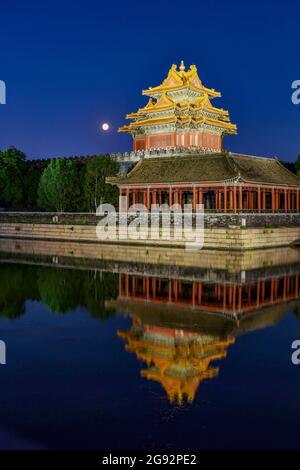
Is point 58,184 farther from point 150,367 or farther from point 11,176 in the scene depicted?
point 150,367

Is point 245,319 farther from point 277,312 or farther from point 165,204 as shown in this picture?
point 165,204

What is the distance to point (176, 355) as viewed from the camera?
44.2ft

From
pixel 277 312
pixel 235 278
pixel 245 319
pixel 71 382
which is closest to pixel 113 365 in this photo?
pixel 71 382

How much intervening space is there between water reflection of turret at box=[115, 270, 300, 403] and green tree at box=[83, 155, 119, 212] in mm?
23995

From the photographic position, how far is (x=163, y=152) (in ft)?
165

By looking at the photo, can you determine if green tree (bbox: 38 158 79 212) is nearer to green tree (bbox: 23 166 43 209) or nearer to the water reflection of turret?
green tree (bbox: 23 166 43 209)

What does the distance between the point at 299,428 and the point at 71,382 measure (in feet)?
15.2

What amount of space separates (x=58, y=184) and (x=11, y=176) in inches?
297

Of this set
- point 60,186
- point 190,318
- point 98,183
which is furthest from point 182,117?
point 190,318

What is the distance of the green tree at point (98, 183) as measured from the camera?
49812mm

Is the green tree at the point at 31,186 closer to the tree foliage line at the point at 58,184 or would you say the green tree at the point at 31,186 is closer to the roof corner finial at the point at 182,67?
the tree foliage line at the point at 58,184

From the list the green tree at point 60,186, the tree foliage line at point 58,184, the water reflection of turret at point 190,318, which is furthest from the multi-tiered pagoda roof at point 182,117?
the water reflection of turret at point 190,318

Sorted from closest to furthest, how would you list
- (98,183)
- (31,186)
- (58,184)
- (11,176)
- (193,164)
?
(193,164) → (98,183) → (58,184) → (11,176) → (31,186)

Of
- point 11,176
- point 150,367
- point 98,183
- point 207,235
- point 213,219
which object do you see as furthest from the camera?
point 11,176
